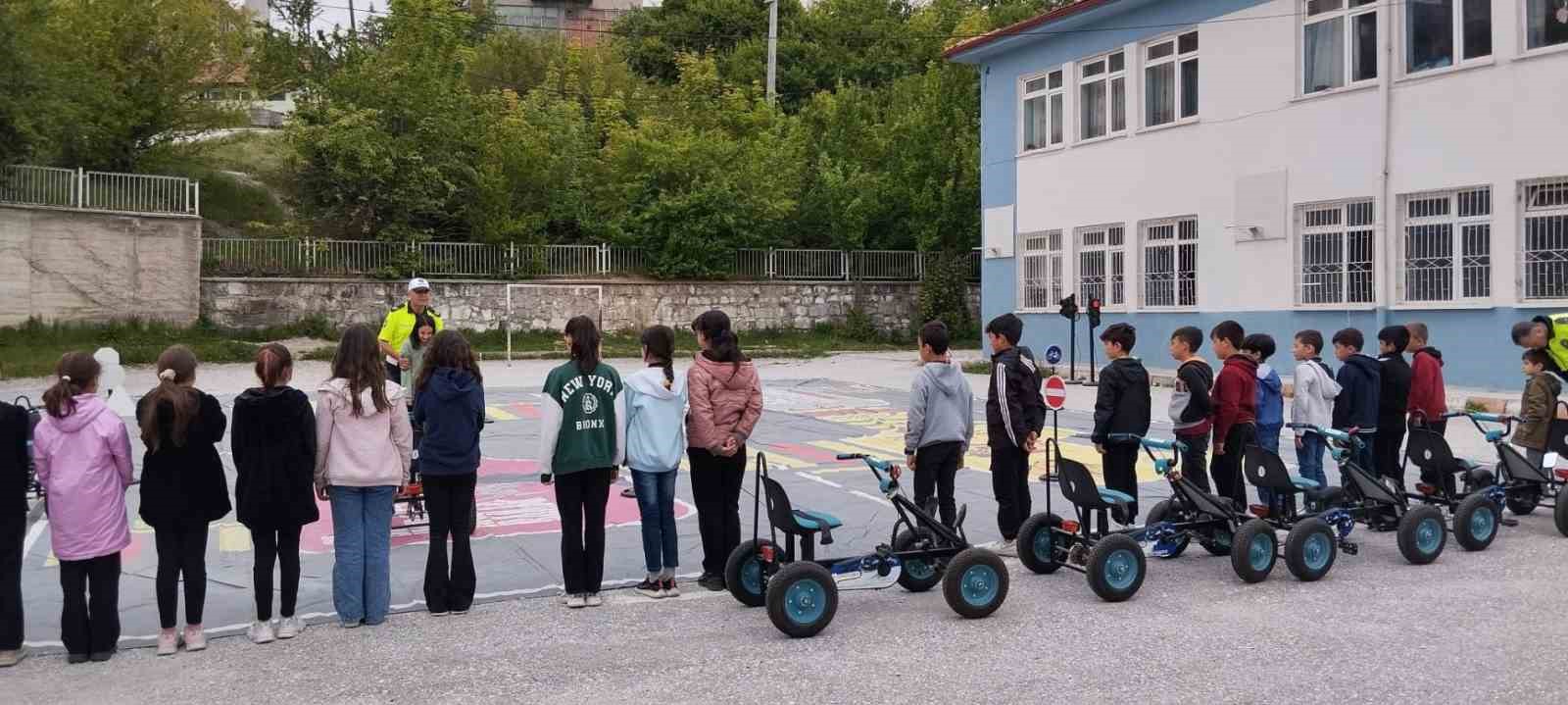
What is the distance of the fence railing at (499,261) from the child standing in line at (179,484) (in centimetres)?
2669

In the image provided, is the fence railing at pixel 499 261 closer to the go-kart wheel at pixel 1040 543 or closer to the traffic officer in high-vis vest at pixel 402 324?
the traffic officer in high-vis vest at pixel 402 324

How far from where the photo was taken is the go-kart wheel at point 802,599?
6.54m

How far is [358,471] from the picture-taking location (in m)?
6.96

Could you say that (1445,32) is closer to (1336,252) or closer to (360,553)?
(1336,252)

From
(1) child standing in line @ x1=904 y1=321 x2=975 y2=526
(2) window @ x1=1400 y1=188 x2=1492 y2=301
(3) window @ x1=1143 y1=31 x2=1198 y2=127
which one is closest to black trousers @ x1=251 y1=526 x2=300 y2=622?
(1) child standing in line @ x1=904 y1=321 x2=975 y2=526

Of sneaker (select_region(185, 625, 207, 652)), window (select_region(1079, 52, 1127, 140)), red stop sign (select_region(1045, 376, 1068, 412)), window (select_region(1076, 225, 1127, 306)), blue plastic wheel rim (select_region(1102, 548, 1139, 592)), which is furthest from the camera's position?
window (select_region(1076, 225, 1127, 306))

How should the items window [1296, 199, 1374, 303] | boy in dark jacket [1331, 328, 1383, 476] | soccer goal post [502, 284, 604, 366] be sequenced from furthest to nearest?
soccer goal post [502, 284, 604, 366] < window [1296, 199, 1374, 303] < boy in dark jacket [1331, 328, 1383, 476]

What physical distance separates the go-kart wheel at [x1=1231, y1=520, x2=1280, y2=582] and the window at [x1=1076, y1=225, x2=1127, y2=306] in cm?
1883

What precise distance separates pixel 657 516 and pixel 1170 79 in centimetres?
2039

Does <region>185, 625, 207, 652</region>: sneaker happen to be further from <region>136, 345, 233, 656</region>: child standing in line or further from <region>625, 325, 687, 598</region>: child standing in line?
<region>625, 325, 687, 598</region>: child standing in line

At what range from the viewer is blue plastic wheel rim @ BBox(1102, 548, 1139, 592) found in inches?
289

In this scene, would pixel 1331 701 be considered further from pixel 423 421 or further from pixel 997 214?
pixel 997 214

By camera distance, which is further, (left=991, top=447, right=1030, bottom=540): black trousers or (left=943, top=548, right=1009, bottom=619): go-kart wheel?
(left=991, top=447, right=1030, bottom=540): black trousers

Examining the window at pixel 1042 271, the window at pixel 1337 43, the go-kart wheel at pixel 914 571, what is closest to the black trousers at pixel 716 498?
the go-kart wheel at pixel 914 571
